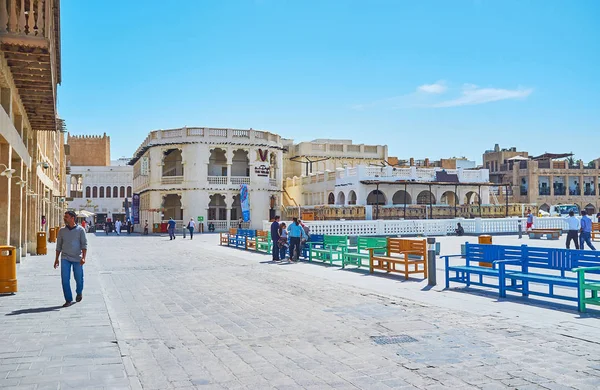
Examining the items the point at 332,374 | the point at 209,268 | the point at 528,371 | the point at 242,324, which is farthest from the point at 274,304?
the point at 209,268

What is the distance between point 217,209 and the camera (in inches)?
2114

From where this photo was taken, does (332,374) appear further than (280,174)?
No

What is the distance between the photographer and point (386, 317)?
29.2ft

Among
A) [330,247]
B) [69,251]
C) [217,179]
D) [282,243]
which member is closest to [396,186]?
[217,179]

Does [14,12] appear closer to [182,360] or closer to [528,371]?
[182,360]

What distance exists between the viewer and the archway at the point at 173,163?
A: 54.3 m

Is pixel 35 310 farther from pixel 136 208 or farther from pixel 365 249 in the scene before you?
pixel 136 208

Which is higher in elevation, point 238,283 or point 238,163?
point 238,163

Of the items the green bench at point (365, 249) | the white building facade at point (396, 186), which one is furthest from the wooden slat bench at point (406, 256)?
the white building facade at point (396, 186)

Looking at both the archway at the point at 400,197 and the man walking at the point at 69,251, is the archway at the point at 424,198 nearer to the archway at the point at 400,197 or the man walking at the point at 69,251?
the archway at the point at 400,197

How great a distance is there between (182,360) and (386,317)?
3.68m

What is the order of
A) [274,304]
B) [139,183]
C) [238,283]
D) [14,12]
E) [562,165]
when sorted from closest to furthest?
[274,304], [14,12], [238,283], [139,183], [562,165]

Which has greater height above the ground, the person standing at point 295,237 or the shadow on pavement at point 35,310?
the person standing at point 295,237

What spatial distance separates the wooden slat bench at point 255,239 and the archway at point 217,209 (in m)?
26.7
